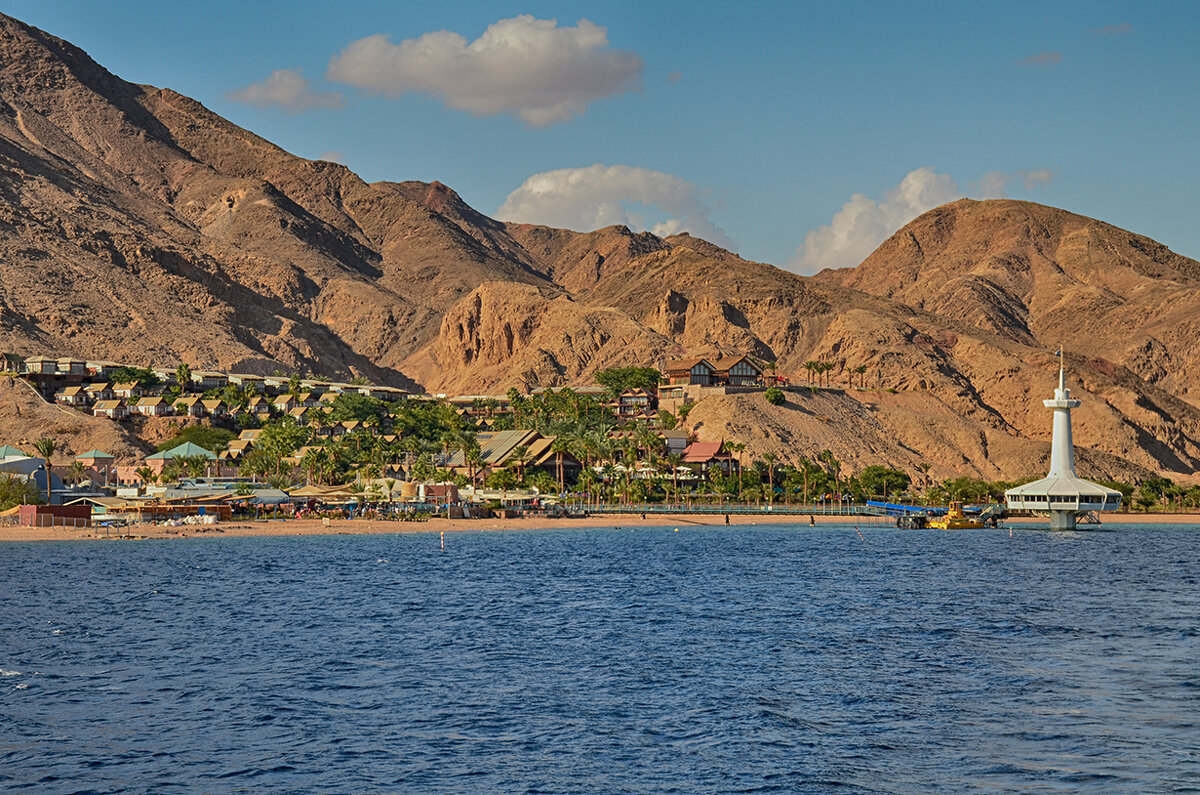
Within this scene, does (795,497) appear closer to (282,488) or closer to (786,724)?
(282,488)

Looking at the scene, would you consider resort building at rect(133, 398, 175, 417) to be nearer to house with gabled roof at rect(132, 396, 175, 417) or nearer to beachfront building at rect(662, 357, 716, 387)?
house with gabled roof at rect(132, 396, 175, 417)

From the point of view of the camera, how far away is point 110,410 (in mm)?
171875

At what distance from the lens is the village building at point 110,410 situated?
171125 millimetres

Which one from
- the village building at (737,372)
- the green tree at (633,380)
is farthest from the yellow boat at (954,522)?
the green tree at (633,380)

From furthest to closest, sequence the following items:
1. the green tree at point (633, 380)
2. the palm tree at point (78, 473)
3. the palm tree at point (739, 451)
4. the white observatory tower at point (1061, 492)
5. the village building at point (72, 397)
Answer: the green tree at point (633, 380), the village building at point (72, 397), the palm tree at point (739, 451), the palm tree at point (78, 473), the white observatory tower at point (1061, 492)

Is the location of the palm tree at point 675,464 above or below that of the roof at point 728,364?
below

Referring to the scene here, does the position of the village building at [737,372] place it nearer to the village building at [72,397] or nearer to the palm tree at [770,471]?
the palm tree at [770,471]

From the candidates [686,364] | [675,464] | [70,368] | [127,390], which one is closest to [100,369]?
[70,368]

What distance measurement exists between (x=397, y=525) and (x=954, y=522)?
59.4 meters

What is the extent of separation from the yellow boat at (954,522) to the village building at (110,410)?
344 ft

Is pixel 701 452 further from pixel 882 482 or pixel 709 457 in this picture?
pixel 882 482

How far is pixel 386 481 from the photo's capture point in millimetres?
144625

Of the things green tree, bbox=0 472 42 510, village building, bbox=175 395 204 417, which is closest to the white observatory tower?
green tree, bbox=0 472 42 510

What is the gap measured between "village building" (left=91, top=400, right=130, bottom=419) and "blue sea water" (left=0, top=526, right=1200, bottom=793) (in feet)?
315
